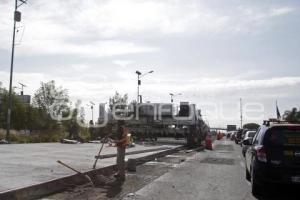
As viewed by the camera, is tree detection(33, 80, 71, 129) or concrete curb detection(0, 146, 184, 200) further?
tree detection(33, 80, 71, 129)

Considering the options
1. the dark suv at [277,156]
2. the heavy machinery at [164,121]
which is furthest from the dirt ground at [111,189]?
the heavy machinery at [164,121]

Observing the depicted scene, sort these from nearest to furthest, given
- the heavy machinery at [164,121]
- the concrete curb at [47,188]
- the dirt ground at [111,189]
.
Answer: the concrete curb at [47,188] → the dirt ground at [111,189] → the heavy machinery at [164,121]

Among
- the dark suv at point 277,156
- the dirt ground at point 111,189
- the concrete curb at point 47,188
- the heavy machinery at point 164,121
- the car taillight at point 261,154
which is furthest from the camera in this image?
the heavy machinery at point 164,121

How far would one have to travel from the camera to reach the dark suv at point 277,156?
11.3 m

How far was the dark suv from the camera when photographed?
11266 mm

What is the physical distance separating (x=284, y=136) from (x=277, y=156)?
21.5 inches

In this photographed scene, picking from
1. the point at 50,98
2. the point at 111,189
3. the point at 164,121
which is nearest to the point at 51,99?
the point at 50,98

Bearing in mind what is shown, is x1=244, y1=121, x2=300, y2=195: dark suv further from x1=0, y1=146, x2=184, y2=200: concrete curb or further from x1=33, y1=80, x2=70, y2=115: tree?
x1=33, y1=80, x2=70, y2=115: tree

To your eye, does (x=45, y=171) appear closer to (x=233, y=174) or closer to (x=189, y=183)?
(x=189, y=183)

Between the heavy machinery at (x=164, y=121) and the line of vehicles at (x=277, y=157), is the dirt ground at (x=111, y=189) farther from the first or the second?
the heavy machinery at (x=164, y=121)

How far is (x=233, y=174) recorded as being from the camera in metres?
17.1

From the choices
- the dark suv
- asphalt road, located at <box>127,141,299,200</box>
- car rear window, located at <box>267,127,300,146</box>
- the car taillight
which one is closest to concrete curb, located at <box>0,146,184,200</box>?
asphalt road, located at <box>127,141,299,200</box>

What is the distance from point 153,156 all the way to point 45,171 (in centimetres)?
1023

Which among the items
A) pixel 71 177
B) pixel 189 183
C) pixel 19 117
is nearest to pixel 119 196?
pixel 71 177
